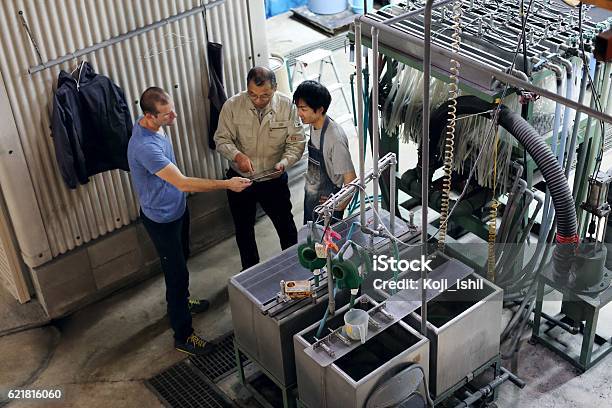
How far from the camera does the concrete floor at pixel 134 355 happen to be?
15.7ft

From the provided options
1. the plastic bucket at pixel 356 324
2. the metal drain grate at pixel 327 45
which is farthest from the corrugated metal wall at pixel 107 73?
the metal drain grate at pixel 327 45

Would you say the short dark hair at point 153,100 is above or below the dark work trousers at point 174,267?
above

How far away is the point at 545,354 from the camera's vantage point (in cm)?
499

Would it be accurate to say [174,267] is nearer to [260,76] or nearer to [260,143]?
[260,143]

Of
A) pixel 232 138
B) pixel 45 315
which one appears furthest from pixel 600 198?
pixel 45 315

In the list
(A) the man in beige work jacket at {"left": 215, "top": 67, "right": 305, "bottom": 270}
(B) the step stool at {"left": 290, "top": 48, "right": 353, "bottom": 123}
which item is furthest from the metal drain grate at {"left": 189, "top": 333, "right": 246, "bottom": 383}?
(B) the step stool at {"left": 290, "top": 48, "right": 353, "bottom": 123}

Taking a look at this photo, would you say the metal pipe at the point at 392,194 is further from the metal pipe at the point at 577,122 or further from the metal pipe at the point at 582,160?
the metal pipe at the point at 582,160

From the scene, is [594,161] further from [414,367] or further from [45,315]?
[45,315]

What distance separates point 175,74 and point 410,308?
222 centimetres

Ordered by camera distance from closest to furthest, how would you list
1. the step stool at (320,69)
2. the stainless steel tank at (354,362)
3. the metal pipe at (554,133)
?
the stainless steel tank at (354,362), the metal pipe at (554,133), the step stool at (320,69)

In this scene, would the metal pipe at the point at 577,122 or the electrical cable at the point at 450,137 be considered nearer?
the electrical cable at the point at 450,137

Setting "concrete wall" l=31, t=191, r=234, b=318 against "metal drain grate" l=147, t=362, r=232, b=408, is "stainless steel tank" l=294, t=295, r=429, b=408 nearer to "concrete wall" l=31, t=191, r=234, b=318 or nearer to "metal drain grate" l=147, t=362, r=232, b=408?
"metal drain grate" l=147, t=362, r=232, b=408

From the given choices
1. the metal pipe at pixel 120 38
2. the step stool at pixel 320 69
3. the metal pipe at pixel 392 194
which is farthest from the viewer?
the step stool at pixel 320 69

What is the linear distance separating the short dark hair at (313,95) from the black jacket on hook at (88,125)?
1091mm
